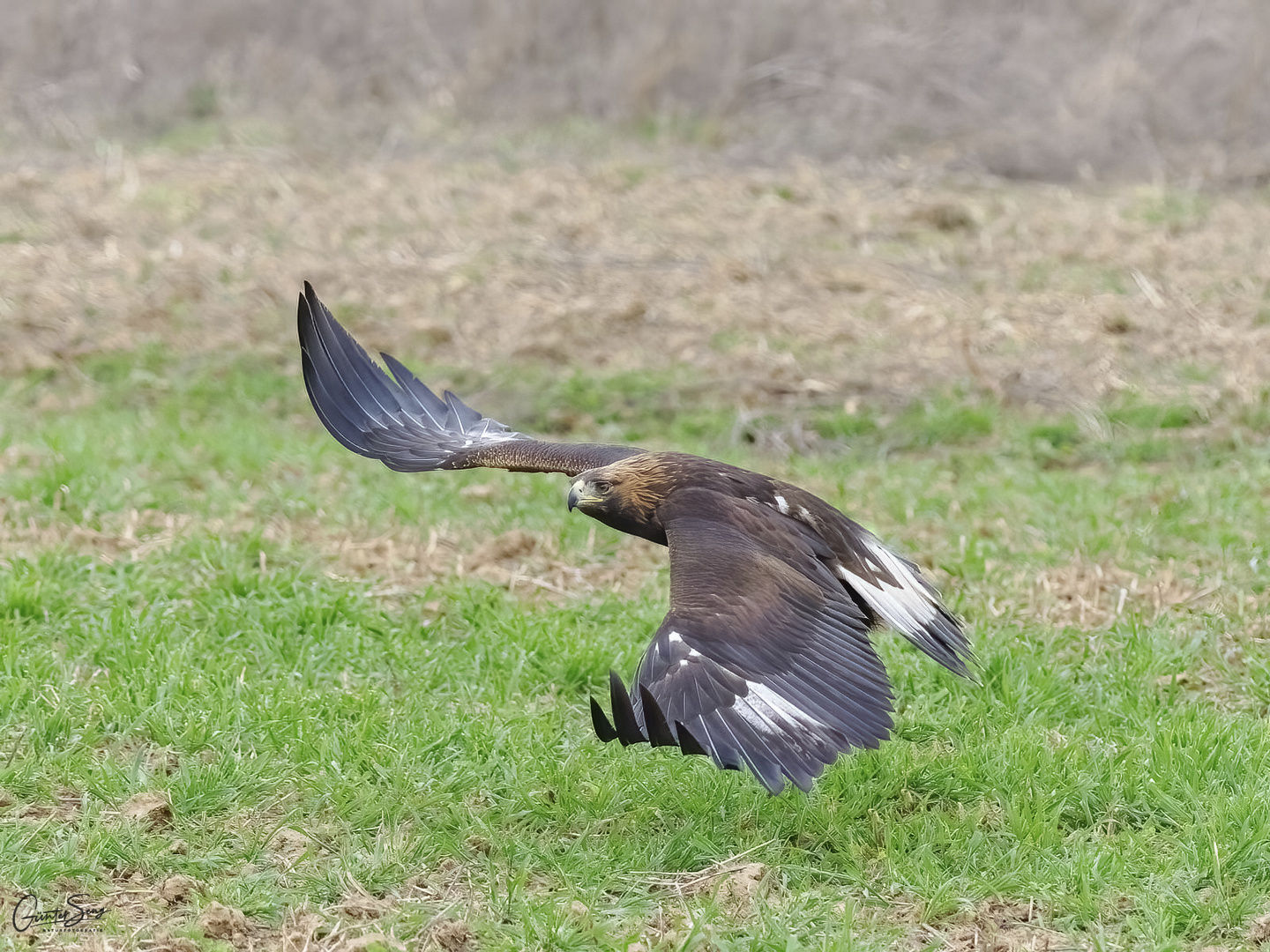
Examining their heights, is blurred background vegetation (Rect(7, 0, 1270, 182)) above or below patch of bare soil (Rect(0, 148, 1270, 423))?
above

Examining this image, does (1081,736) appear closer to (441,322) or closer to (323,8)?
(441,322)

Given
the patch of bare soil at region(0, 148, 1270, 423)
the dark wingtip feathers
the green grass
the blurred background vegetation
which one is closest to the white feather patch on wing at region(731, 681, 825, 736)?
the dark wingtip feathers

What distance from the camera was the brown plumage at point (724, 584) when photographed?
3.47 meters

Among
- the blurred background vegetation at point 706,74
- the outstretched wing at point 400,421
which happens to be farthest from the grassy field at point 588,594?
the blurred background vegetation at point 706,74

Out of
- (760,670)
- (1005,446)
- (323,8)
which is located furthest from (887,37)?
(760,670)

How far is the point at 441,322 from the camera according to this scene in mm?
10023

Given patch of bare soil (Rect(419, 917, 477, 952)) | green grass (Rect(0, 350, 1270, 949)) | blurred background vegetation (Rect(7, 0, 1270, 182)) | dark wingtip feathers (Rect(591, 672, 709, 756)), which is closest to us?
dark wingtip feathers (Rect(591, 672, 709, 756))

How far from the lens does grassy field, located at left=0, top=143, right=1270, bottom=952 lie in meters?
3.76

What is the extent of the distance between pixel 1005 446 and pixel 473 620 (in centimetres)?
384

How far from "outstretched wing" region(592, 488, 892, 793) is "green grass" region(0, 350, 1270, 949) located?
459mm

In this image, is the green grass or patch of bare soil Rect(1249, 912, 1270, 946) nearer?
patch of bare soil Rect(1249, 912, 1270, 946)

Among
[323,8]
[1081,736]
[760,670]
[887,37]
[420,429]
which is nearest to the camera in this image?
[760,670]

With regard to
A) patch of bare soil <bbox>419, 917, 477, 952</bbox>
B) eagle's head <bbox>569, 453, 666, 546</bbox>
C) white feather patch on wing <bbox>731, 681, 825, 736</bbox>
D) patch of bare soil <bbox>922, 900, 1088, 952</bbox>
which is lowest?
patch of bare soil <bbox>419, 917, 477, 952</bbox>

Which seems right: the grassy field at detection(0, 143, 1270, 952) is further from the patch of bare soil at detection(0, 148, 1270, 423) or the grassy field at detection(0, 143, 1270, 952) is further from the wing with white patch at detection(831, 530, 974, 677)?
the wing with white patch at detection(831, 530, 974, 677)
